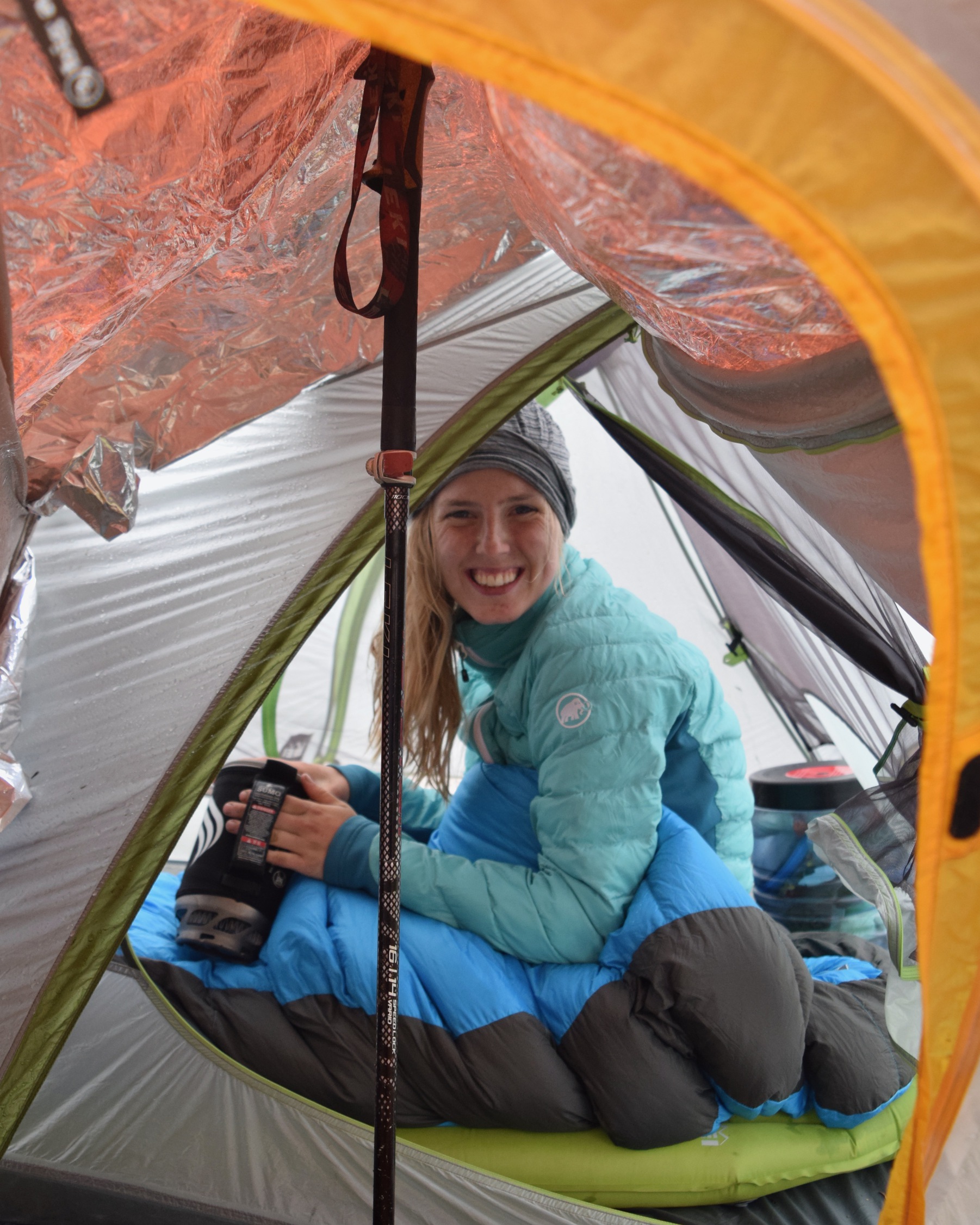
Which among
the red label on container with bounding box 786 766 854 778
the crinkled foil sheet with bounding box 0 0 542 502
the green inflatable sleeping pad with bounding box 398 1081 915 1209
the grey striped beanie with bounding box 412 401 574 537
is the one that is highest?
the crinkled foil sheet with bounding box 0 0 542 502

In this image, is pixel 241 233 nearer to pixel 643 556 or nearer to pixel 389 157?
pixel 389 157

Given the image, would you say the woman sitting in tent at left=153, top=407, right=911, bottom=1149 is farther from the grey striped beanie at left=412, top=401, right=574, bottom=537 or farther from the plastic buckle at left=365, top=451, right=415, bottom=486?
the plastic buckle at left=365, top=451, right=415, bottom=486

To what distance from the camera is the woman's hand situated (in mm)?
1279

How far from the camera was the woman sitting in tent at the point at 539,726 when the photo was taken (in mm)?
1207

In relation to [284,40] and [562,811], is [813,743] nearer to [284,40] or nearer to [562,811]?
[562,811]

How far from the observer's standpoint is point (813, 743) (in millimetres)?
2205

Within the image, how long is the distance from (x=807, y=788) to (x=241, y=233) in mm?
1509

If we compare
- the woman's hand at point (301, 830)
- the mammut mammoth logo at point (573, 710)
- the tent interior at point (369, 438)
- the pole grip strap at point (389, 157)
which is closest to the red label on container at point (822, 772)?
the tent interior at point (369, 438)

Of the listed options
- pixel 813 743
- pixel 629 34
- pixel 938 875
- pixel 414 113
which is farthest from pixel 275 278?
pixel 813 743

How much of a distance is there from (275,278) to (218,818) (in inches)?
28.3

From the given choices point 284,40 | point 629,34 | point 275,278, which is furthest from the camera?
point 275,278

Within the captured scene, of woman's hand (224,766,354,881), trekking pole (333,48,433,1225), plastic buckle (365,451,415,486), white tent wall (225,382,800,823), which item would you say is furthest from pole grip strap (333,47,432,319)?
white tent wall (225,382,800,823)

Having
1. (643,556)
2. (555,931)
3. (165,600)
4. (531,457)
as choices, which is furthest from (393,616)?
(643,556)

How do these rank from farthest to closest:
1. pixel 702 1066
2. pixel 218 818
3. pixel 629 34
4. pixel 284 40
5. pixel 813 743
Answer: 1. pixel 813 743
2. pixel 218 818
3. pixel 702 1066
4. pixel 284 40
5. pixel 629 34
